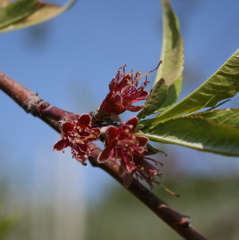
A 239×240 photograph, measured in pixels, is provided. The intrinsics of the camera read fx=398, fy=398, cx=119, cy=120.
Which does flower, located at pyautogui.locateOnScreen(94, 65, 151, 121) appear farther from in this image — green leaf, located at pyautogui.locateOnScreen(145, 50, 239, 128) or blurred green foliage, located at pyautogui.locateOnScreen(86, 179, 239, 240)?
blurred green foliage, located at pyautogui.locateOnScreen(86, 179, 239, 240)

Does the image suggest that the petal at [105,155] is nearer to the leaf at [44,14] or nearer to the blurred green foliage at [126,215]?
the leaf at [44,14]

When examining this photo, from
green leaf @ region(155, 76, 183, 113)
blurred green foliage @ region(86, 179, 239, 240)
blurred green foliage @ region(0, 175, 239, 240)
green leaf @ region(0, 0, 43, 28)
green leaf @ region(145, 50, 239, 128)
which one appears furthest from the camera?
blurred green foliage @ region(0, 175, 239, 240)

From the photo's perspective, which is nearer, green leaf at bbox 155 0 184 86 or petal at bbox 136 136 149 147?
petal at bbox 136 136 149 147

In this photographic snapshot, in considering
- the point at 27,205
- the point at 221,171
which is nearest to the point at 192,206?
the point at 27,205

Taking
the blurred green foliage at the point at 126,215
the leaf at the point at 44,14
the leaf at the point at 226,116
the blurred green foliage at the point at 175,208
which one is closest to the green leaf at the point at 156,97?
the leaf at the point at 226,116

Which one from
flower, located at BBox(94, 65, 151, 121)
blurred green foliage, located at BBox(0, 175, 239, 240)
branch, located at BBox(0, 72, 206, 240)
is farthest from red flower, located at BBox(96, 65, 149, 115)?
blurred green foliage, located at BBox(0, 175, 239, 240)

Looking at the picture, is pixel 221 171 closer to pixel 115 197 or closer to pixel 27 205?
pixel 27 205
